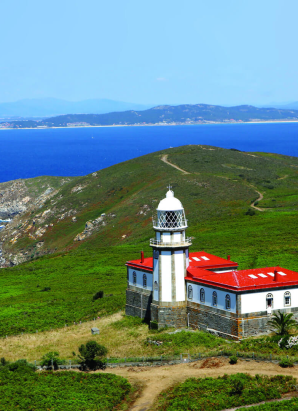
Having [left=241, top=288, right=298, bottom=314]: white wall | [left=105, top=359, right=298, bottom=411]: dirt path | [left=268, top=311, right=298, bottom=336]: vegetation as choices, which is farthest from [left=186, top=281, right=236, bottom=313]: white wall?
[left=105, top=359, right=298, bottom=411]: dirt path

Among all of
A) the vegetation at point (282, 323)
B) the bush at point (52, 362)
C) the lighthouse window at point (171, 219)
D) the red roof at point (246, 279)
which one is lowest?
the bush at point (52, 362)

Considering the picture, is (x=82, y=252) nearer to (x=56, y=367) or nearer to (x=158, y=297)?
(x=158, y=297)

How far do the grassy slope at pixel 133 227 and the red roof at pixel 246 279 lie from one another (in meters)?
14.5

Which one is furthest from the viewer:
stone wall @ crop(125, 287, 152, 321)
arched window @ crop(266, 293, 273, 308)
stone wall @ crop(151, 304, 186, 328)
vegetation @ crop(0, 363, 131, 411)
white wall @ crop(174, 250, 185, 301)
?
stone wall @ crop(125, 287, 152, 321)

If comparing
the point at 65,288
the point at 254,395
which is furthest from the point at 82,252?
the point at 254,395

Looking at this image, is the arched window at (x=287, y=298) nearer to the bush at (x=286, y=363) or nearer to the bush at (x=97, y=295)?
the bush at (x=286, y=363)

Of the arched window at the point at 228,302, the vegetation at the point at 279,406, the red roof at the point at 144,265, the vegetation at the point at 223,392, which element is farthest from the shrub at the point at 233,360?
the red roof at the point at 144,265

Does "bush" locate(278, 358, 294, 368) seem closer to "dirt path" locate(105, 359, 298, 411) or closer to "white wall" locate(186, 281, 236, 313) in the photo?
"dirt path" locate(105, 359, 298, 411)

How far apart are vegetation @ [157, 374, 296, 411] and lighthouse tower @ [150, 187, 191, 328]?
43.4 ft

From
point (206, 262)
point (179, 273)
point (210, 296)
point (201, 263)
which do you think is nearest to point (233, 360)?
point (210, 296)

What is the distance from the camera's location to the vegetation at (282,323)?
46.2 metres

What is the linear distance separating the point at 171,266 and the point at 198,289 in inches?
116

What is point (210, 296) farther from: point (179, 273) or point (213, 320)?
point (179, 273)

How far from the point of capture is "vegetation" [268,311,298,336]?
4619 centimetres
